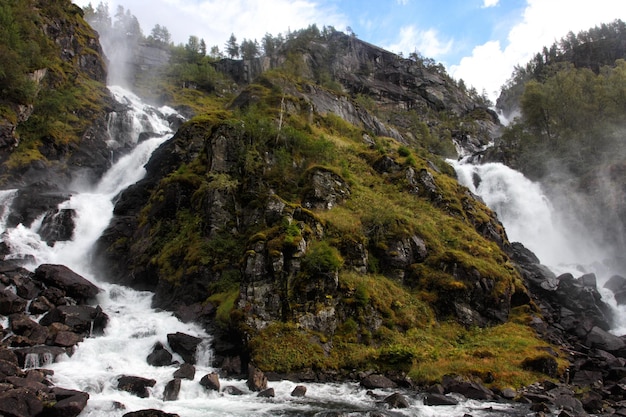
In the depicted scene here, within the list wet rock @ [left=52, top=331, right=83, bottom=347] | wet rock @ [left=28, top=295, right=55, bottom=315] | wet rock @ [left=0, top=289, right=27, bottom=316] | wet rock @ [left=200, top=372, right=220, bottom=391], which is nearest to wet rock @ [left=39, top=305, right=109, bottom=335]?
wet rock @ [left=28, top=295, right=55, bottom=315]

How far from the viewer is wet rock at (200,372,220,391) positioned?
17.5 meters

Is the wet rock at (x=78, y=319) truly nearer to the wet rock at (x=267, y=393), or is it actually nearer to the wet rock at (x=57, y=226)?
the wet rock at (x=267, y=393)

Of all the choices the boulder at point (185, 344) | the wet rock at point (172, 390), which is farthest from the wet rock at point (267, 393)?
the boulder at point (185, 344)

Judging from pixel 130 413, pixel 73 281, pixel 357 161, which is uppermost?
pixel 357 161

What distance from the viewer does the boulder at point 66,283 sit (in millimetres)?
26016

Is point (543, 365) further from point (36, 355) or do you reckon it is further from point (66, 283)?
point (66, 283)

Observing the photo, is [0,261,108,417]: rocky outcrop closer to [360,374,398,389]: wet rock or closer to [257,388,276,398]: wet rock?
[257,388,276,398]: wet rock

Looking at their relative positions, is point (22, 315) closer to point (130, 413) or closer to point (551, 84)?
point (130, 413)

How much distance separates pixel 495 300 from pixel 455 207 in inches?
429

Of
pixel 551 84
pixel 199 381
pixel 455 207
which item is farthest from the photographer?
pixel 551 84

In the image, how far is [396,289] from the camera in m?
26.1

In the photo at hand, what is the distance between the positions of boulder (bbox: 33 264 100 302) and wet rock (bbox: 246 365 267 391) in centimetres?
1386

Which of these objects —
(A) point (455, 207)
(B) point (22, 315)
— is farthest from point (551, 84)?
(B) point (22, 315)

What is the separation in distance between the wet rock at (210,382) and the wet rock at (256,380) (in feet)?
4.49
